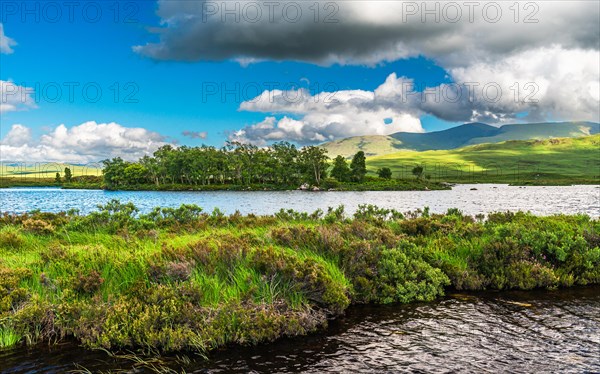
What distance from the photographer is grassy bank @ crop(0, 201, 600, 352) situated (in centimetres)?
1005

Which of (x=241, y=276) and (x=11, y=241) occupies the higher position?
(x=11, y=241)

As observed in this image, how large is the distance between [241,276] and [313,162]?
155575 mm

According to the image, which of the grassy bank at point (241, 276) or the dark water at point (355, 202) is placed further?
the dark water at point (355, 202)

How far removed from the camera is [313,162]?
167m

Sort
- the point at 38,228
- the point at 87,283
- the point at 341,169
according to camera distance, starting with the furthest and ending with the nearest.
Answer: the point at 341,169
the point at 38,228
the point at 87,283

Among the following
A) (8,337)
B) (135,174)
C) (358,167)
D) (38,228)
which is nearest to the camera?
(8,337)

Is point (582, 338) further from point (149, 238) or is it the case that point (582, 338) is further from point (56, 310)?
point (149, 238)

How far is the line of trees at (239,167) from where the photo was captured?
547ft

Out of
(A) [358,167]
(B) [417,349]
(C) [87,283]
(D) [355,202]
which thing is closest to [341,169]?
(A) [358,167]

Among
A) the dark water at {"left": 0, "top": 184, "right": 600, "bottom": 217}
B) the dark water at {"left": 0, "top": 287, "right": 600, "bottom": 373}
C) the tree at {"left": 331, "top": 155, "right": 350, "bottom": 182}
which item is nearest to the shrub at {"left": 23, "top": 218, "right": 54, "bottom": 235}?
the dark water at {"left": 0, "top": 287, "right": 600, "bottom": 373}

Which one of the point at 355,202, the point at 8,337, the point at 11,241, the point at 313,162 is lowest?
the point at 355,202

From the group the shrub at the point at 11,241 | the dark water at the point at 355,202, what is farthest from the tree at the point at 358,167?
the shrub at the point at 11,241

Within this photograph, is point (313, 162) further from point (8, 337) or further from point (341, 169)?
point (8, 337)

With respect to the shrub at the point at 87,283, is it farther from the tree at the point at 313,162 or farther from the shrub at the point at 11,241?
the tree at the point at 313,162
